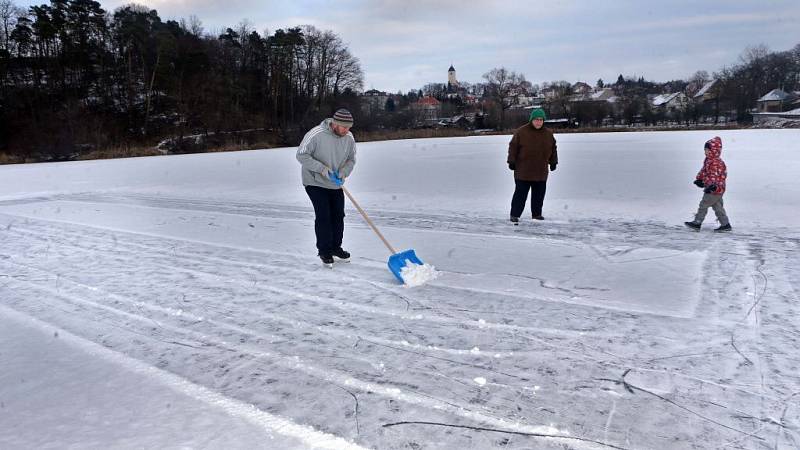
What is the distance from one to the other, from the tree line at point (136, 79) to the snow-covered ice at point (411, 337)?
32.7 m

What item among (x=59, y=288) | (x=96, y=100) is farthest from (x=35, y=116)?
(x=59, y=288)

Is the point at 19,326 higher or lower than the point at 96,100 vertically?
lower

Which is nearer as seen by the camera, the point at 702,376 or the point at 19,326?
the point at 702,376

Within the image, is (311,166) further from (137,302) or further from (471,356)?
(471,356)

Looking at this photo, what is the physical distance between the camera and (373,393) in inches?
107

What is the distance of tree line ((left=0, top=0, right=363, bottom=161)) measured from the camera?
1475 inches

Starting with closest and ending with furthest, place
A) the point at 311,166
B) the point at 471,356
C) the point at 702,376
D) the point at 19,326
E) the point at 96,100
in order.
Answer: the point at 702,376 < the point at 471,356 < the point at 19,326 < the point at 311,166 < the point at 96,100

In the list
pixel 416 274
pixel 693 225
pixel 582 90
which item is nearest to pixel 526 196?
pixel 693 225

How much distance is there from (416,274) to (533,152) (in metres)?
3.47

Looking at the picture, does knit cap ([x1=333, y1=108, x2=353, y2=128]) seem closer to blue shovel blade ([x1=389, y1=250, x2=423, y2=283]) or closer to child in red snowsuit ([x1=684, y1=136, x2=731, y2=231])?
blue shovel blade ([x1=389, y1=250, x2=423, y2=283])

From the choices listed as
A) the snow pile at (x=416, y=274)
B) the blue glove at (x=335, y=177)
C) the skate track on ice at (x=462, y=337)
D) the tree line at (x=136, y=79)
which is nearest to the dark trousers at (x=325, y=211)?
the blue glove at (x=335, y=177)

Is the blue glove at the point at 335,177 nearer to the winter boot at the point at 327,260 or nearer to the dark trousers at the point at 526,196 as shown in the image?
the winter boot at the point at 327,260

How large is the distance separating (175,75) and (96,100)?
6925mm

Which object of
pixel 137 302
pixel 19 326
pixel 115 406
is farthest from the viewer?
pixel 137 302
